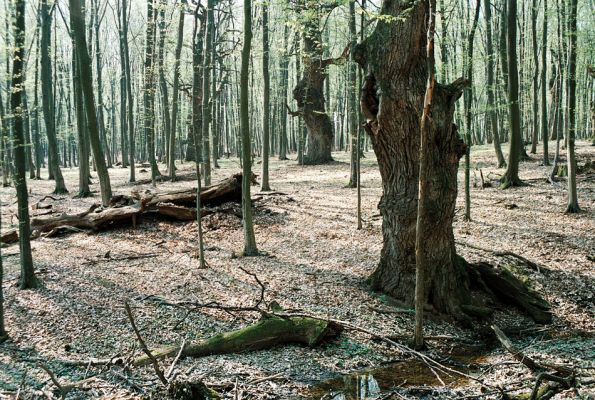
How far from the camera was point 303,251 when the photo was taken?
31.8 ft

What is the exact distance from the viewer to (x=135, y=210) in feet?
37.7

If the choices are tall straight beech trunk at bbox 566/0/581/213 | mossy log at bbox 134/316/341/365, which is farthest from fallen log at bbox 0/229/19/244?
tall straight beech trunk at bbox 566/0/581/213

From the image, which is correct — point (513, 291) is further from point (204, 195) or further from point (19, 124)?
point (19, 124)

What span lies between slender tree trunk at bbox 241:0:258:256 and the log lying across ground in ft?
8.87

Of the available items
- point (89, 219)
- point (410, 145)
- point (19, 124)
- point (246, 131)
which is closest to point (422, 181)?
point (410, 145)

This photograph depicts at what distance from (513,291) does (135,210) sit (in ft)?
27.2

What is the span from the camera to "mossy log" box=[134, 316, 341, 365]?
5.49m

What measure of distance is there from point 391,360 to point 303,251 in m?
4.35

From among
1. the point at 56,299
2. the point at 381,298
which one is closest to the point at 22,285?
the point at 56,299

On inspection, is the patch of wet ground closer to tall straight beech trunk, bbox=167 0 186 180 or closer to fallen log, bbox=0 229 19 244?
fallen log, bbox=0 229 19 244

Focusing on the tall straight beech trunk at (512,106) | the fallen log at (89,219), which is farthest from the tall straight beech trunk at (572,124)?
the fallen log at (89,219)

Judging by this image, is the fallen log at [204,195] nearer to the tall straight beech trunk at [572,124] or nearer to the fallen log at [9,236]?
the fallen log at [9,236]

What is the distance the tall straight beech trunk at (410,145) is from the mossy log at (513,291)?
1.81 ft

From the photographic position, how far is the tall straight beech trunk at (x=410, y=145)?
6637 mm
